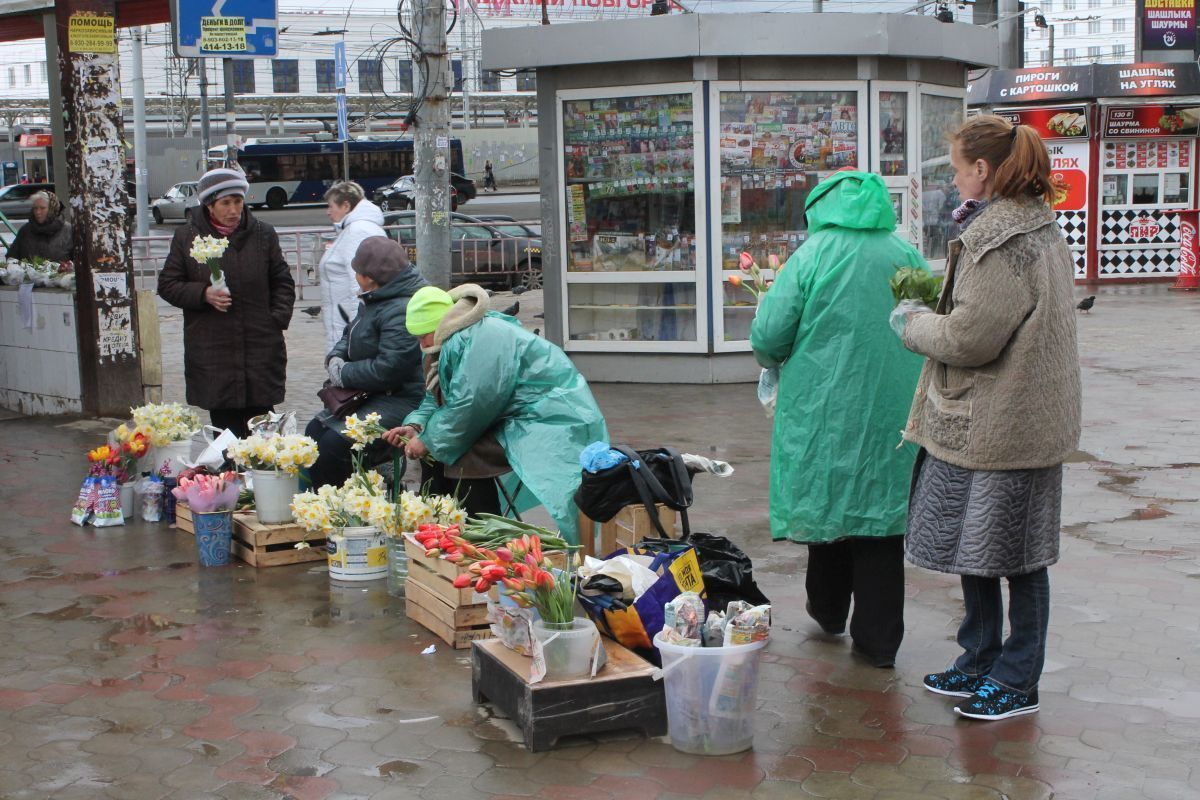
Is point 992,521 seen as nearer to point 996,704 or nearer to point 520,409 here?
point 996,704

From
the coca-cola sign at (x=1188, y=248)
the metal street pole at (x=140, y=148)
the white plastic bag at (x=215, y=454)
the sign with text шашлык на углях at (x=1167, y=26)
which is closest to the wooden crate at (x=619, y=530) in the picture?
the white plastic bag at (x=215, y=454)

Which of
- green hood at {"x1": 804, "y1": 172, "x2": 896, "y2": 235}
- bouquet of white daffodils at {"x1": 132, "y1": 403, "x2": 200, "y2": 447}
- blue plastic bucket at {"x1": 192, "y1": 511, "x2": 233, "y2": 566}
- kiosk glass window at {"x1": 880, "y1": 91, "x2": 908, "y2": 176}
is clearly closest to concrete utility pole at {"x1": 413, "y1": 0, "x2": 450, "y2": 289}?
bouquet of white daffodils at {"x1": 132, "y1": 403, "x2": 200, "y2": 447}

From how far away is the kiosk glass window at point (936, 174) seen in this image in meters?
12.1

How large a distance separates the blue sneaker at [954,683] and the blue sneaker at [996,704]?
0.10m

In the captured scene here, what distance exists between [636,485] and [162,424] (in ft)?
11.5

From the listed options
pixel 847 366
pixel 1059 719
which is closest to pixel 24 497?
pixel 847 366

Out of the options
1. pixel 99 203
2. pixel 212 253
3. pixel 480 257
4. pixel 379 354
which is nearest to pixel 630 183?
pixel 99 203

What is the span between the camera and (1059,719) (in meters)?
4.43

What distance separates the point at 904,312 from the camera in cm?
438

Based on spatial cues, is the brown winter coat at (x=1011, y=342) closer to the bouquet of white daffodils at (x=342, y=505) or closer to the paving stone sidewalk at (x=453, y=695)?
the paving stone sidewalk at (x=453, y=695)

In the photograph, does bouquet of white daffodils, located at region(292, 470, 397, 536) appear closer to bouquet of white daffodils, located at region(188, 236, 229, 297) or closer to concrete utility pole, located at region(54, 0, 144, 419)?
bouquet of white daffodils, located at region(188, 236, 229, 297)

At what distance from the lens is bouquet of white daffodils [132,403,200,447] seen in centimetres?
729

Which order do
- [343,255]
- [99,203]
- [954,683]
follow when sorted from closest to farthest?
[954,683]
[343,255]
[99,203]

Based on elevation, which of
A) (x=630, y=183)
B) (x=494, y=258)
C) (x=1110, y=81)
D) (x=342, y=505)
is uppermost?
(x=1110, y=81)
